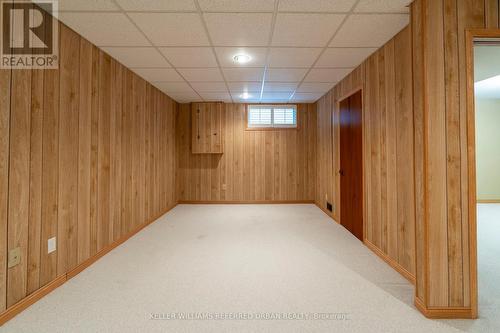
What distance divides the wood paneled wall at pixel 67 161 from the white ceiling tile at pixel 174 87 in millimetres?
490

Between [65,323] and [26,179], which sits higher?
[26,179]

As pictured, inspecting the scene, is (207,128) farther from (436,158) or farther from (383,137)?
(436,158)

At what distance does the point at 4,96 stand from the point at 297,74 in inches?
131

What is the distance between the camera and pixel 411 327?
64.9 inches

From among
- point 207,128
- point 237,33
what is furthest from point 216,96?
point 237,33

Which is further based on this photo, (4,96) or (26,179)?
(26,179)

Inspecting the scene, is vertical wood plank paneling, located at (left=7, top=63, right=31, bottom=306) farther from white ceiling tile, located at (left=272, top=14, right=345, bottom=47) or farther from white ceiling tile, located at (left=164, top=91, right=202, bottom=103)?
white ceiling tile, located at (left=164, top=91, right=202, bottom=103)

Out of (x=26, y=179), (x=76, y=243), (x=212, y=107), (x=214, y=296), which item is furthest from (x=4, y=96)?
(x=212, y=107)

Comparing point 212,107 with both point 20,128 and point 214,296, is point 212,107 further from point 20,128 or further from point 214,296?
point 214,296

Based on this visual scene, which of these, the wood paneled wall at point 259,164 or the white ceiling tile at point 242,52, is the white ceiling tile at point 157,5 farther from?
the wood paneled wall at point 259,164

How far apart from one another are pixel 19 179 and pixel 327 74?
3834 mm

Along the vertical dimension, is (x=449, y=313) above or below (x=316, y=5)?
below

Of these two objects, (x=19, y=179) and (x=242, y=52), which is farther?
(x=242, y=52)

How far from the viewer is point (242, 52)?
2.89 metres
